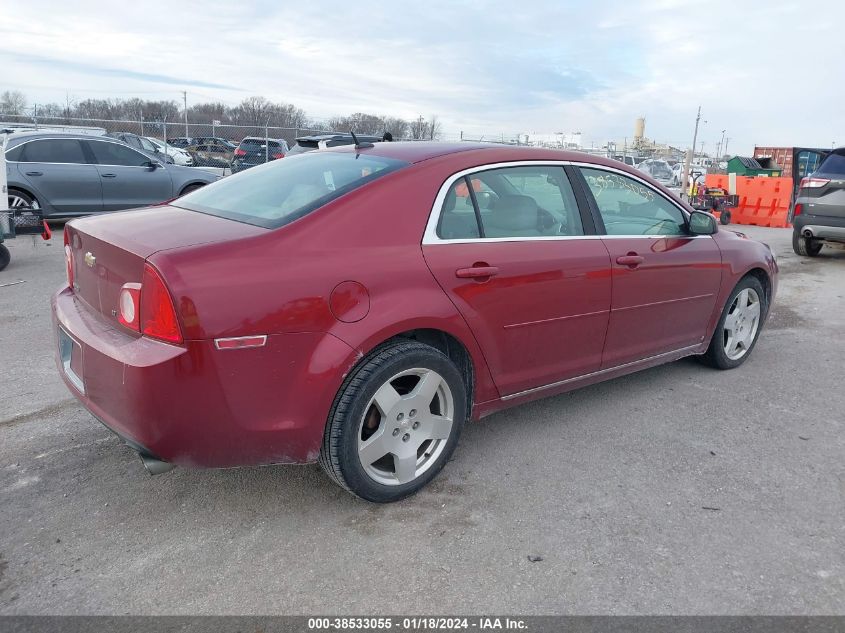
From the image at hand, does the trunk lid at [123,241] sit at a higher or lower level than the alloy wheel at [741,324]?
higher

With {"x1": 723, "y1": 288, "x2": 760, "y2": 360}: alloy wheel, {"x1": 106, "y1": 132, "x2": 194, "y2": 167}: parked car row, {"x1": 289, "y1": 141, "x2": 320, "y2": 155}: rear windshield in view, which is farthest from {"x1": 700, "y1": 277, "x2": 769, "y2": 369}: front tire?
{"x1": 106, "y1": 132, "x2": 194, "y2": 167}: parked car row

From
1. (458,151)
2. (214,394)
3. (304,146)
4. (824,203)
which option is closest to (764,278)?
(458,151)

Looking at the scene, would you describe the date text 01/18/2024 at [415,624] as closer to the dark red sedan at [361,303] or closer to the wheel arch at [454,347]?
the dark red sedan at [361,303]

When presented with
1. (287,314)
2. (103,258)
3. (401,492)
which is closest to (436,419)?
(401,492)

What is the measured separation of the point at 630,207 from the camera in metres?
4.04

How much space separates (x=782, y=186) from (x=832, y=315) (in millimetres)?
10265

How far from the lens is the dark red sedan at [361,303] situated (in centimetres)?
246

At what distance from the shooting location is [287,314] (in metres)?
2.53

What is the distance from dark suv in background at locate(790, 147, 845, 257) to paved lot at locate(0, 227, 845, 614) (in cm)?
686

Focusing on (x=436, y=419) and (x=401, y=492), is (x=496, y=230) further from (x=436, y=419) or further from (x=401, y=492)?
(x=401, y=492)

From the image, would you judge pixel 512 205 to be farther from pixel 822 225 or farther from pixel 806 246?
pixel 806 246

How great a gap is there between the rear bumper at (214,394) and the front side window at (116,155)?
9407 mm

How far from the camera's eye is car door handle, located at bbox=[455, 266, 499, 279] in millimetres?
3033

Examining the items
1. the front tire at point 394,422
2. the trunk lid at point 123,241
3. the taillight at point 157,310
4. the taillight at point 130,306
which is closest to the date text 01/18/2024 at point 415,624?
the front tire at point 394,422
